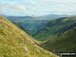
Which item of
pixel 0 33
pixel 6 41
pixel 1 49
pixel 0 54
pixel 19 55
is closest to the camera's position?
pixel 0 54

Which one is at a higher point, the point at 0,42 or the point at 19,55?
the point at 0,42

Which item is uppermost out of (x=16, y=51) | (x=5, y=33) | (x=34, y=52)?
(x=5, y=33)

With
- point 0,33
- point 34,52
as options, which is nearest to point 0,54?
point 0,33

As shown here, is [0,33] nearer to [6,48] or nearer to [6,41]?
[6,41]

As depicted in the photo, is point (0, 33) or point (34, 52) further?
point (34, 52)

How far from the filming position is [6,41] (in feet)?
178

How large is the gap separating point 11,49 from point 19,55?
271 cm

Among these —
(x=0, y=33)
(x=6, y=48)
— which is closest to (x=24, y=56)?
(x=6, y=48)

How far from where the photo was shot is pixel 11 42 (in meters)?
55.7

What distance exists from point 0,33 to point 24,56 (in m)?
13.6

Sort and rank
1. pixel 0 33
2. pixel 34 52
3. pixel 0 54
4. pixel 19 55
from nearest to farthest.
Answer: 1. pixel 0 54
2. pixel 19 55
3. pixel 0 33
4. pixel 34 52

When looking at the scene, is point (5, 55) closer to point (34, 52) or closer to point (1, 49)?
point (1, 49)

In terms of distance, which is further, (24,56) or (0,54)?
(24,56)

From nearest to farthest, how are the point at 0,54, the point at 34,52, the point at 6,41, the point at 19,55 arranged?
the point at 0,54 < the point at 19,55 < the point at 6,41 < the point at 34,52
